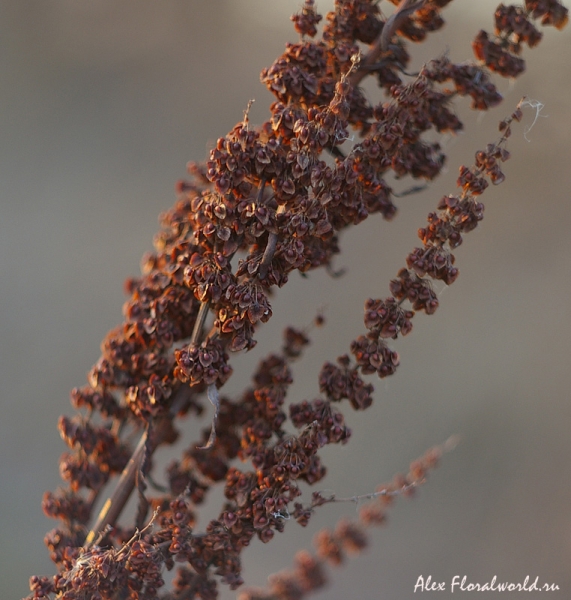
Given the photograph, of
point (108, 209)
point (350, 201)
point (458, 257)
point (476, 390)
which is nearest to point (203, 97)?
point (108, 209)

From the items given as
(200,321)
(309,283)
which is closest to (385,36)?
(200,321)

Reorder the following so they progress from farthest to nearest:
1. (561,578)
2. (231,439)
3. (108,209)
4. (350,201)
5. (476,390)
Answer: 1. (108,209)
2. (476,390)
3. (561,578)
4. (231,439)
5. (350,201)

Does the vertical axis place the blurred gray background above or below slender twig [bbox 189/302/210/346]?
above

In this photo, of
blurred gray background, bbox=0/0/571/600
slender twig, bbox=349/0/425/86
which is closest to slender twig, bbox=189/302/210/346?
slender twig, bbox=349/0/425/86

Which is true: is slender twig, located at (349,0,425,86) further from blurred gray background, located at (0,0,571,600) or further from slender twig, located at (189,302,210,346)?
blurred gray background, located at (0,0,571,600)

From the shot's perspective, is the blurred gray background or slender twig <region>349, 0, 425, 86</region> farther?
the blurred gray background

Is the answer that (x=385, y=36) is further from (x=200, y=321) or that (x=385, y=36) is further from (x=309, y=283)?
(x=309, y=283)

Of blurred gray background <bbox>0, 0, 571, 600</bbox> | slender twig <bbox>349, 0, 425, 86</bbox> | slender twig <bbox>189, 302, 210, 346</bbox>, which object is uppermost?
blurred gray background <bbox>0, 0, 571, 600</bbox>

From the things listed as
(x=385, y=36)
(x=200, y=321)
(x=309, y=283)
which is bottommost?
(x=200, y=321)

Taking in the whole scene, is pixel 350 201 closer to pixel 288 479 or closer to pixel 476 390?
pixel 288 479
